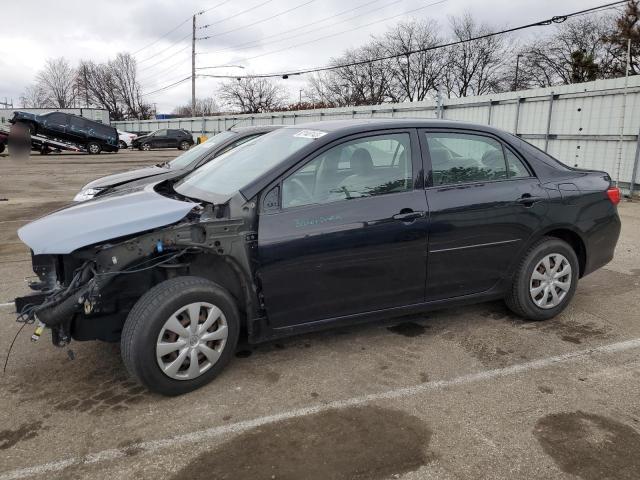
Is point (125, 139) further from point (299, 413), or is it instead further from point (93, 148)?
point (299, 413)

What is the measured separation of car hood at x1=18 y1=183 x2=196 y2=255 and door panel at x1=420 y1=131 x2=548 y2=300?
1771 millimetres

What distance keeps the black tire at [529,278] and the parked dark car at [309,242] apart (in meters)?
0.01

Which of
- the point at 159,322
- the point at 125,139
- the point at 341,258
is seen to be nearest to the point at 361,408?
the point at 341,258

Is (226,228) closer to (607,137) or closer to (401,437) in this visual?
(401,437)

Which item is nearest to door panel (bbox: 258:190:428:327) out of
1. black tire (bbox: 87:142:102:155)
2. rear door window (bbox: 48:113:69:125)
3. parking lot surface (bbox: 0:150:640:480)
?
parking lot surface (bbox: 0:150:640:480)

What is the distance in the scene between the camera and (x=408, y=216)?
140 inches

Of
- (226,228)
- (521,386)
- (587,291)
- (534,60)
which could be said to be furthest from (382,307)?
(534,60)

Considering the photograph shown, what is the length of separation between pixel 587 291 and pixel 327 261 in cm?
318

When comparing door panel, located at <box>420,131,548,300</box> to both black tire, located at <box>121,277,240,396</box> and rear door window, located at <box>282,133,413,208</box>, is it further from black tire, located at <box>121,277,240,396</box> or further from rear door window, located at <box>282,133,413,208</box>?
black tire, located at <box>121,277,240,396</box>

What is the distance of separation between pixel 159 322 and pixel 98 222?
74cm

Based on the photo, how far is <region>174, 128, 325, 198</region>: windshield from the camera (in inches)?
138

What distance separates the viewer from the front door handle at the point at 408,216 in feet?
11.6

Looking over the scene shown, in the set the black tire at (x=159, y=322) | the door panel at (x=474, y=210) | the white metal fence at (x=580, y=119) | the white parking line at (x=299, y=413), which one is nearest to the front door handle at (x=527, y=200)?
the door panel at (x=474, y=210)

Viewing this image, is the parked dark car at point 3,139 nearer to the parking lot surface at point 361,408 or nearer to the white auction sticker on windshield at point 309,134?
the parking lot surface at point 361,408
